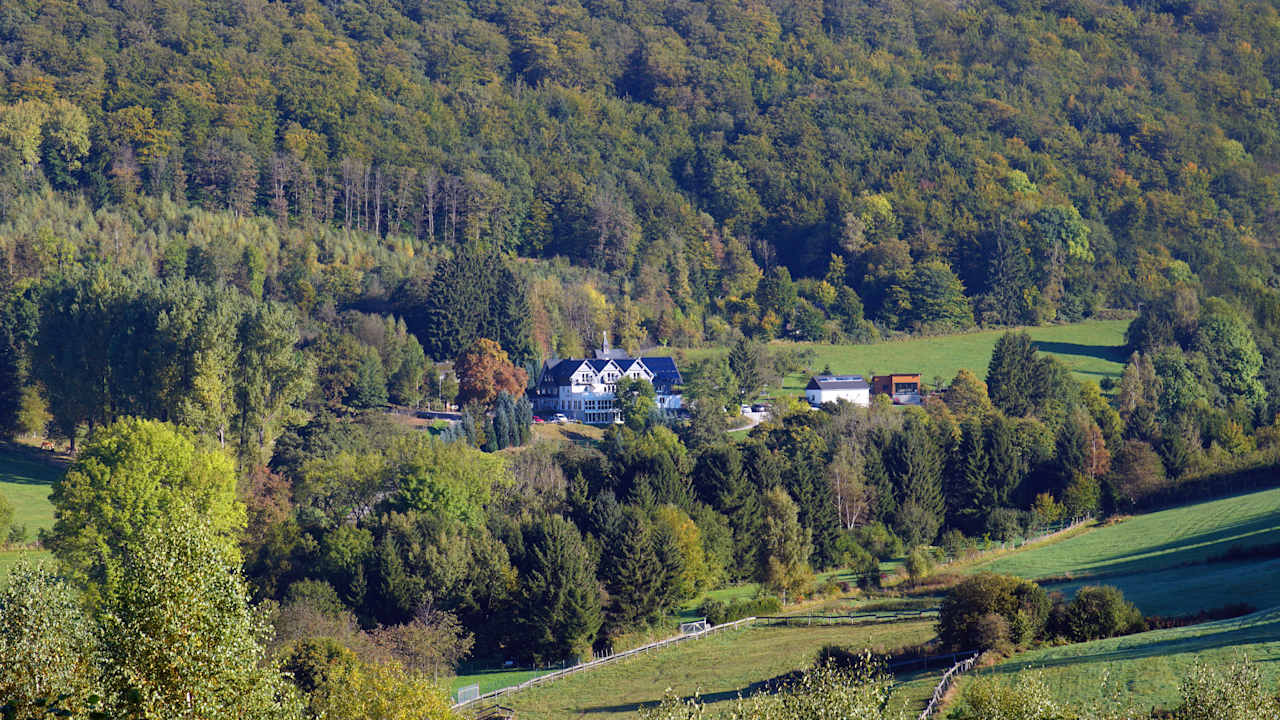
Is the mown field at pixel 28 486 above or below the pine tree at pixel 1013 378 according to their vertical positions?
below

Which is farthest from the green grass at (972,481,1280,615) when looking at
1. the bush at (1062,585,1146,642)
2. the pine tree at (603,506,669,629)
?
the pine tree at (603,506,669,629)

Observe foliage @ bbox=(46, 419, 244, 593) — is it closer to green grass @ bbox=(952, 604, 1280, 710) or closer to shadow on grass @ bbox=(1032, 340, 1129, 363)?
green grass @ bbox=(952, 604, 1280, 710)

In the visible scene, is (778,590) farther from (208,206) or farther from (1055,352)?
(208,206)

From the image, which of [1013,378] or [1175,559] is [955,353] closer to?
[1013,378]

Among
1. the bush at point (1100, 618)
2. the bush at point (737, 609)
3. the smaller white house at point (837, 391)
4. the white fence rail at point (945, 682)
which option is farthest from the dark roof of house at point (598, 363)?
the white fence rail at point (945, 682)

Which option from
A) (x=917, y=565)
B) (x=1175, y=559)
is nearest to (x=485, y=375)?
(x=917, y=565)

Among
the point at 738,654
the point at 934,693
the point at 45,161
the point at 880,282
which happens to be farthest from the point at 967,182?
the point at 934,693

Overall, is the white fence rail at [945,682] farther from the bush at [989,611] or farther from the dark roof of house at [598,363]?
the dark roof of house at [598,363]

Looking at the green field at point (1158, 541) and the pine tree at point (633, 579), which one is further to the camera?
the green field at point (1158, 541)
